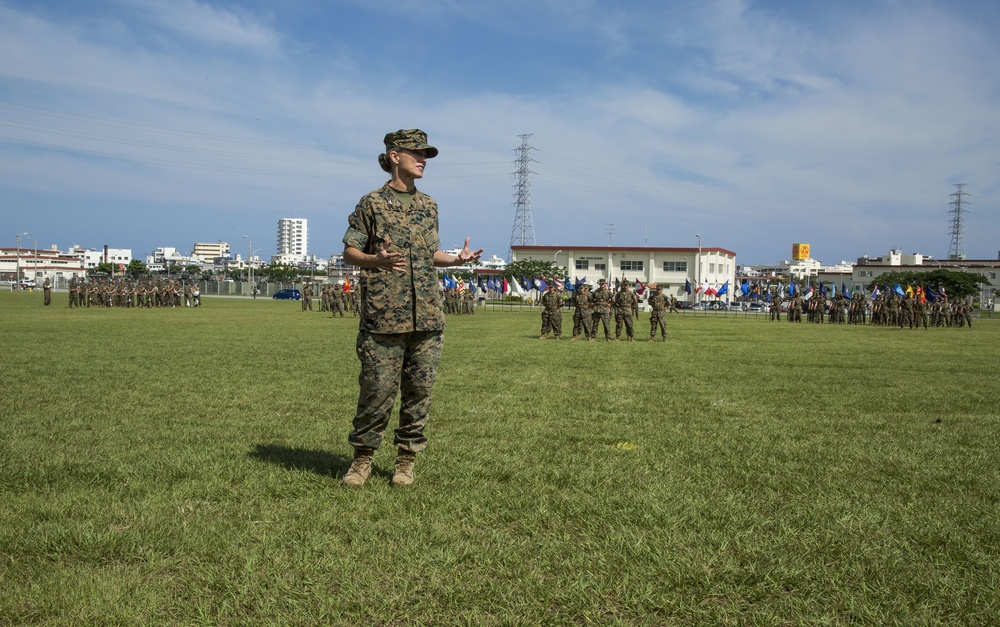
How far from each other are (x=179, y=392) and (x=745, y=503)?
729cm

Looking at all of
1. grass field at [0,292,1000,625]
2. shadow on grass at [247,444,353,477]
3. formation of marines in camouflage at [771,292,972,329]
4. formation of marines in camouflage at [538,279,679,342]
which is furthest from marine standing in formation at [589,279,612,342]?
formation of marines in camouflage at [771,292,972,329]

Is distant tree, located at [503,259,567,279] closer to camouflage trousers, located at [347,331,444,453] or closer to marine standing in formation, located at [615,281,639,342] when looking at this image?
marine standing in formation, located at [615,281,639,342]

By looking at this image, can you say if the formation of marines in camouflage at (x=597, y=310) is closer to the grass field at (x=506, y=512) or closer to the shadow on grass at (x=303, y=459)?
the grass field at (x=506, y=512)

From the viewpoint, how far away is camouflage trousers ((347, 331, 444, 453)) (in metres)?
5.16

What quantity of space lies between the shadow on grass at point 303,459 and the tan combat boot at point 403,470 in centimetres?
48

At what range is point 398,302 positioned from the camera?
16.8 ft

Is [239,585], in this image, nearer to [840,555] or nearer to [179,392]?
[840,555]

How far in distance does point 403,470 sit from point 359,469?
292mm

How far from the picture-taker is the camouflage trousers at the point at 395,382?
5.16 meters

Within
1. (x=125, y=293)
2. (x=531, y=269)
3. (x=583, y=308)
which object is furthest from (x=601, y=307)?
(x=531, y=269)

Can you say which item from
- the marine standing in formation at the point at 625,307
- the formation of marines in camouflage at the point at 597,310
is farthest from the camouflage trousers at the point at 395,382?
the marine standing in formation at the point at 625,307

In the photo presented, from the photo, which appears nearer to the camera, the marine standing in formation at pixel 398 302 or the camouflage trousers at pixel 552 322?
the marine standing in formation at pixel 398 302

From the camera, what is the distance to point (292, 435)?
6.95 m

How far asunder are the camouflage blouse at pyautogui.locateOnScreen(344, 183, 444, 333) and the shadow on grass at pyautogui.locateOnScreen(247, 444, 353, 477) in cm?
116
